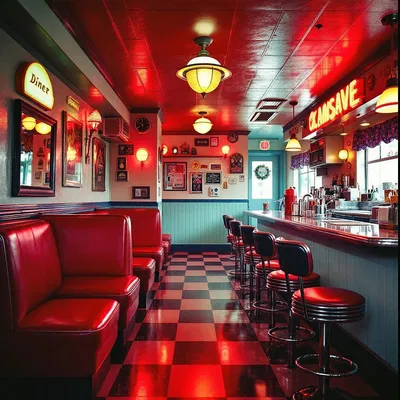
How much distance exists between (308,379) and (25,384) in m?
1.85

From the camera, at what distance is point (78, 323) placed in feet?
7.39

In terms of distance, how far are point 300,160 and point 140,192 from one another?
5.22m

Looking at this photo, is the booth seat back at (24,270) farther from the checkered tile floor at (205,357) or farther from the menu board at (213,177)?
the menu board at (213,177)

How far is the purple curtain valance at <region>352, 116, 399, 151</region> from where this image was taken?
252 inches

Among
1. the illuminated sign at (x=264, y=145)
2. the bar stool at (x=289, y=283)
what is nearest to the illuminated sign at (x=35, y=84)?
the bar stool at (x=289, y=283)

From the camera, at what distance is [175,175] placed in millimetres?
9352

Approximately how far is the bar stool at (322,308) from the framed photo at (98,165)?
4.03 m

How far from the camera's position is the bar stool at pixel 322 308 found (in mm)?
2246

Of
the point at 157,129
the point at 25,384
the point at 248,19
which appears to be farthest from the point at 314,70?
the point at 25,384

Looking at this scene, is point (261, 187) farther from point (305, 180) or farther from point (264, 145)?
point (264, 145)

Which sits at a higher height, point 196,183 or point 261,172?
point 261,172

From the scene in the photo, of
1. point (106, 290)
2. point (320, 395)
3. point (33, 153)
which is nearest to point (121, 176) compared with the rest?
point (33, 153)

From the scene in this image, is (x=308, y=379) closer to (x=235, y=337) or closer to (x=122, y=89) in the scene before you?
(x=235, y=337)

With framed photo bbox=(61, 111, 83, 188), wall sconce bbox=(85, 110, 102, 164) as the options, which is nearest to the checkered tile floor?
framed photo bbox=(61, 111, 83, 188)
